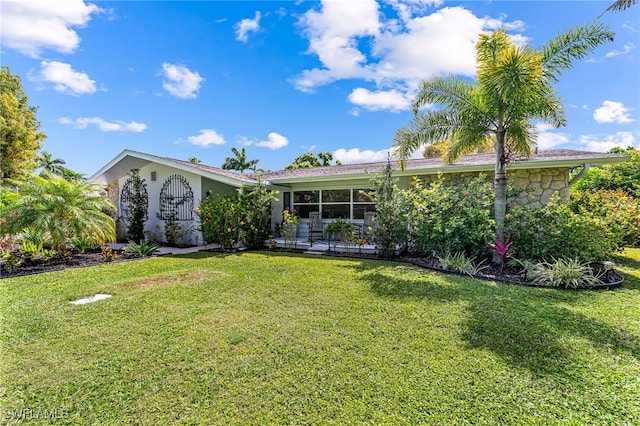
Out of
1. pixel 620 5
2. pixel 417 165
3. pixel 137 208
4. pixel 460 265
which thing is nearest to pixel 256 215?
pixel 137 208

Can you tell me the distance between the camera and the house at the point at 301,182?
380 inches

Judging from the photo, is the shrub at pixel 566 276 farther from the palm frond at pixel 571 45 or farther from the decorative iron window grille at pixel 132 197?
the decorative iron window grille at pixel 132 197

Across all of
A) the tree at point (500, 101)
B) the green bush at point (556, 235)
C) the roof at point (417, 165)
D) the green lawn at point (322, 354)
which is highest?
the tree at point (500, 101)

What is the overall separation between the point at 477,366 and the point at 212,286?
16.6 ft

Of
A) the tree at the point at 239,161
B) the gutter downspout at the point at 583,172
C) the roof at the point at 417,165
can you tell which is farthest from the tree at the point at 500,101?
the tree at the point at 239,161

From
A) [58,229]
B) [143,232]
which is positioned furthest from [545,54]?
[143,232]

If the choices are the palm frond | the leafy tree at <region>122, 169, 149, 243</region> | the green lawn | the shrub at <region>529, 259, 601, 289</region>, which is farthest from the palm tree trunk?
the leafy tree at <region>122, 169, 149, 243</region>

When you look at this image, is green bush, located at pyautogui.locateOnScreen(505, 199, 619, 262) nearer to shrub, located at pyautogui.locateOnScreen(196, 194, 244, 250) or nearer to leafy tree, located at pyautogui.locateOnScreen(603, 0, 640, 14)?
leafy tree, located at pyautogui.locateOnScreen(603, 0, 640, 14)

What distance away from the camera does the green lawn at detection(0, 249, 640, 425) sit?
2.52 meters

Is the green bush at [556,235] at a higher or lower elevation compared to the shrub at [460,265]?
higher

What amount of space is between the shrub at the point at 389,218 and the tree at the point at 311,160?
3038cm

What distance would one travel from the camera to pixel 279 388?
2.79 meters

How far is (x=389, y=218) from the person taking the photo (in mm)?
9188

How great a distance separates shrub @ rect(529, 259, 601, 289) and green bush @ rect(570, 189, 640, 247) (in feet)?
7.48
